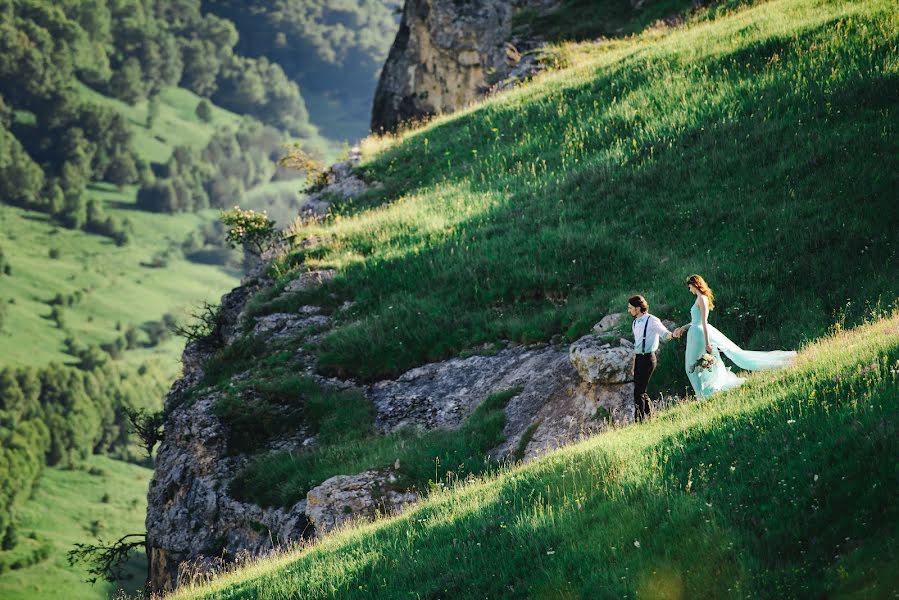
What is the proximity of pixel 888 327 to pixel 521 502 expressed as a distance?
228 inches

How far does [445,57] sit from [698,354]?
3651 centimetres

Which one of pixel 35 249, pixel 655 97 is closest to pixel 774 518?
pixel 655 97

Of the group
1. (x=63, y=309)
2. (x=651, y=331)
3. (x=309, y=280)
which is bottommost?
(x=63, y=309)

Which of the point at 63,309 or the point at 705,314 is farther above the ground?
the point at 705,314

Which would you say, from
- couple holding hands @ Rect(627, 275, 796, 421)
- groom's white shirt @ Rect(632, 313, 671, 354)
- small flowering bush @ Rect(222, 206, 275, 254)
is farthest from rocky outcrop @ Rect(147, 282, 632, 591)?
small flowering bush @ Rect(222, 206, 275, 254)

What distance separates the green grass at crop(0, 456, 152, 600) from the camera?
97.7m

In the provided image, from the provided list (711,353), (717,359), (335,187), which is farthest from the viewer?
(335,187)

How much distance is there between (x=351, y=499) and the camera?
15703 millimetres

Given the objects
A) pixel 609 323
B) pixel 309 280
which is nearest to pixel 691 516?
pixel 609 323

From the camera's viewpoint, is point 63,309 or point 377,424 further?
point 63,309

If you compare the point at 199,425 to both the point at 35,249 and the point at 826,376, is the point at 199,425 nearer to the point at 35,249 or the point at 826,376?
the point at 826,376

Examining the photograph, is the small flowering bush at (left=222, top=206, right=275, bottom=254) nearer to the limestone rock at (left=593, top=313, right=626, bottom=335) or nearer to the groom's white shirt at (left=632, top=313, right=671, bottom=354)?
the limestone rock at (left=593, top=313, right=626, bottom=335)

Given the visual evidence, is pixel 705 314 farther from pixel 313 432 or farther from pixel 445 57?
pixel 445 57

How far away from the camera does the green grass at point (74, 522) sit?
9769 cm
